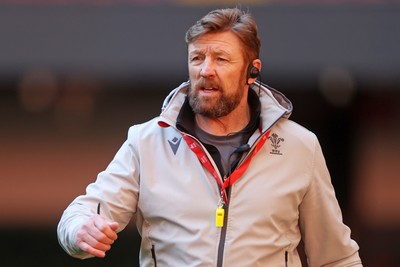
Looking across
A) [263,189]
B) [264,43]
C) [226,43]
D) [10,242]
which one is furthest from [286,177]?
[10,242]

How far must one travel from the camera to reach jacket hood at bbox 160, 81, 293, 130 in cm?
460

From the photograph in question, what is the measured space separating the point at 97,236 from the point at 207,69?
87 cm

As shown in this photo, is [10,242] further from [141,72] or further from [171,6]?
[171,6]

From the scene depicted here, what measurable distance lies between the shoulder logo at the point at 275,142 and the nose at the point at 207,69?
40 cm

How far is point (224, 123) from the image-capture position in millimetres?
4656

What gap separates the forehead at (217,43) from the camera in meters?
4.54

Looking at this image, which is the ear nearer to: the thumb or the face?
the face

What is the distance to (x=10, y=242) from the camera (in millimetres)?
12484

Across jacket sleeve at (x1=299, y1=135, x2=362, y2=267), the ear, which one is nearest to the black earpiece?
the ear

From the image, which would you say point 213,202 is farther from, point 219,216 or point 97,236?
point 97,236

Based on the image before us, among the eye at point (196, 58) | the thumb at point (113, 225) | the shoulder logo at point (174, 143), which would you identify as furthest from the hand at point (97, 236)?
the eye at point (196, 58)

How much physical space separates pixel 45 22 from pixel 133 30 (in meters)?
0.88

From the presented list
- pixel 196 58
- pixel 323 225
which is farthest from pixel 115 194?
pixel 323 225

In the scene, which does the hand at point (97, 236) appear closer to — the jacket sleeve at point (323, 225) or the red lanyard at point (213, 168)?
the red lanyard at point (213, 168)
